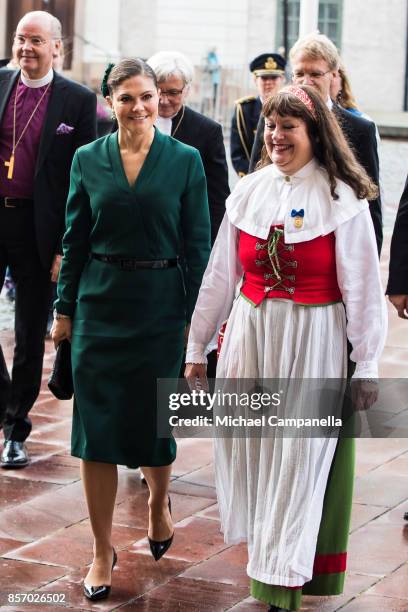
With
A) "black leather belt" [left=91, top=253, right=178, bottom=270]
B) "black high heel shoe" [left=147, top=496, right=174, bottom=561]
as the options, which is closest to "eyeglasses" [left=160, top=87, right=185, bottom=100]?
"black leather belt" [left=91, top=253, right=178, bottom=270]

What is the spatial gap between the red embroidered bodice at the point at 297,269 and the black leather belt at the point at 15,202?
207 centimetres

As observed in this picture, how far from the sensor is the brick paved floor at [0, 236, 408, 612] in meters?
4.75

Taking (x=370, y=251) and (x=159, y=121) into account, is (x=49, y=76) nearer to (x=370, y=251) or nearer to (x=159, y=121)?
(x=159, y=121)

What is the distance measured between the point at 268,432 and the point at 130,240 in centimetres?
88

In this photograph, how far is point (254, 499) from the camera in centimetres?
460

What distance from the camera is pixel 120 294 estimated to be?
4.88 metres

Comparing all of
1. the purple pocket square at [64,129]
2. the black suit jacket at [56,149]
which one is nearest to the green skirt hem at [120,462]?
the black suit jacket at [56,149]

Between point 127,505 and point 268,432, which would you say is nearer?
point 268,432

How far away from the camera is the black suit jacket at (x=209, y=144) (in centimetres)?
628

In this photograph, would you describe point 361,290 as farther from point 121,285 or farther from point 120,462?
point 120,462

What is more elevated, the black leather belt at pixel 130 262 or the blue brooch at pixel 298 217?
the blue brooch at pixel 298 217

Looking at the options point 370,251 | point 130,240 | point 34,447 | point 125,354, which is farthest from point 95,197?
point 34,447

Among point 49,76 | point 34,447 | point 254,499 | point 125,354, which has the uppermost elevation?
point 49,76

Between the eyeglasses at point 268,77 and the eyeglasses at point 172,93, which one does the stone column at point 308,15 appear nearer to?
the eyeglasses at point 268,77
